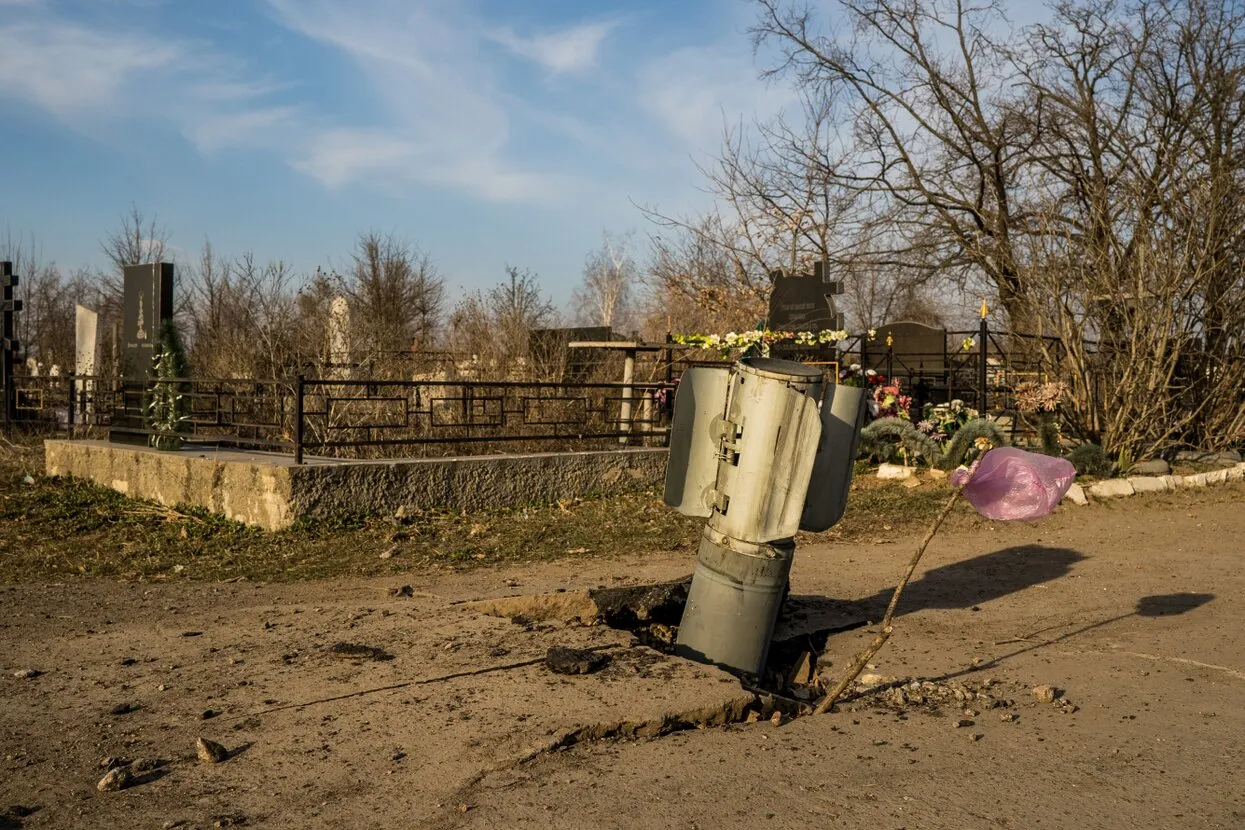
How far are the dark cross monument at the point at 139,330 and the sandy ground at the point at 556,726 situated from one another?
6.16 m

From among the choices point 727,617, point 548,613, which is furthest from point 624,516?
point 727,617

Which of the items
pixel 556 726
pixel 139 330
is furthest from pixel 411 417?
pixel 556 726

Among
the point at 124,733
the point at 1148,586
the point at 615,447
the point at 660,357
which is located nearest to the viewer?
the point at 124,733

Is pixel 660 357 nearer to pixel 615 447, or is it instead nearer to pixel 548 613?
pixel 615 447

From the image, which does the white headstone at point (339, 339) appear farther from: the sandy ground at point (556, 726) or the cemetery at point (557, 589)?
the sandy ground at point (556, 726)

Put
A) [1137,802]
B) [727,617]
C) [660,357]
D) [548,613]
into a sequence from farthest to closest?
[660,357]
[548,613]
[727,617]
[1137,802]

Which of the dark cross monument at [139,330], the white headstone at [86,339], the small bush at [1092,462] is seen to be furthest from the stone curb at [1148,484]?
the white headstone at [86,339]

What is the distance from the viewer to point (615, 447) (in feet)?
43.4

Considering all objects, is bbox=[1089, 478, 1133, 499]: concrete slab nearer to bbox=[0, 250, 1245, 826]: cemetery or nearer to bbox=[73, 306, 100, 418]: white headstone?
bbox=[0, 250, 1245, 826]: cemetery

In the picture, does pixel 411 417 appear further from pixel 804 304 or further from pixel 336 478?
pixel 804 304

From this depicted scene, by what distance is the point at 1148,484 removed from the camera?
11781 millimetres

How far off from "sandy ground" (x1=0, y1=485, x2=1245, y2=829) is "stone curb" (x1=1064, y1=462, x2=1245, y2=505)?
455cm

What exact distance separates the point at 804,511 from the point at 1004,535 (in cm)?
526

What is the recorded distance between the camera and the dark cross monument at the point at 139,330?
1259 cm
